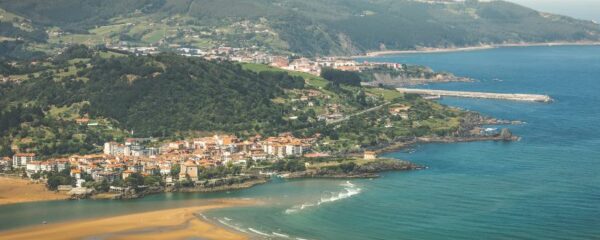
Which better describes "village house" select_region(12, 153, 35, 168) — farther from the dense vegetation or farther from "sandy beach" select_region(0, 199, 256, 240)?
"sandy beach" select_region(0, 199, 256, 240)

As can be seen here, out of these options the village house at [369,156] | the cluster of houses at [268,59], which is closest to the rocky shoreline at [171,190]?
the village house at [369,156]

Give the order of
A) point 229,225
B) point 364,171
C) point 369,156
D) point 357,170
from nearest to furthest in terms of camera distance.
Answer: point 229,225 → point 357,170 → point 364,171 → point 369,156

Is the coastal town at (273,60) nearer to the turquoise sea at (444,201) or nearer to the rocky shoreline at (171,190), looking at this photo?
the turquoise sea at (444,201)

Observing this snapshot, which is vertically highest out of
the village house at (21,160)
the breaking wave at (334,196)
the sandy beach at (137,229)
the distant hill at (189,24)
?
the distant hill at (189,24)

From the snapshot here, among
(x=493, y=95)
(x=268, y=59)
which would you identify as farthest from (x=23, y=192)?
(x=268, y=59)

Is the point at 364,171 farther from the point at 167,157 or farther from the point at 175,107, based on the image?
the point at 175,107

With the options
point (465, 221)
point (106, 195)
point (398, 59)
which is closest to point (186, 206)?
point (106, 195)

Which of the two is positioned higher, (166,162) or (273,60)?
(273,60)
